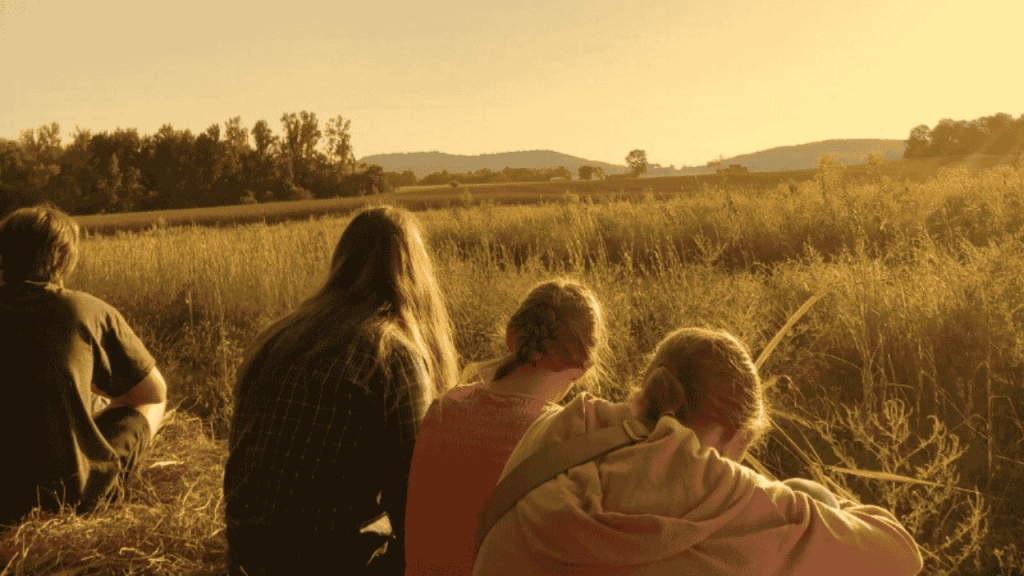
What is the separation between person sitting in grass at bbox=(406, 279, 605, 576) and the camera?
66.0 inches

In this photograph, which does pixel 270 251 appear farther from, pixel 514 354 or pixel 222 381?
pixel 514 354

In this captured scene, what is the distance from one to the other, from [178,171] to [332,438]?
4915cm

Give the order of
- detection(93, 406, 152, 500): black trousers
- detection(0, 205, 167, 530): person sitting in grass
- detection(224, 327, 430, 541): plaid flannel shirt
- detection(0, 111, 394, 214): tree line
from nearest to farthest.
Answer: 1. detection(224, 327, 430, 541): plaid flannel shirt
2. detection(0, 205, 167, 530): person sitting in grass
3. detection(93, 406, 152, 500): black trousers
4. detection(0, 111, 394, 214): tree line

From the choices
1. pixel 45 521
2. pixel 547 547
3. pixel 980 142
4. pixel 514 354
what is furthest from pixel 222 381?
pixel 980 142

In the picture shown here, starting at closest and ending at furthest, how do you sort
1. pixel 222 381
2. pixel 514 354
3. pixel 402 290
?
pixel 514 354 < pixel 402 290 < pixel 222 381

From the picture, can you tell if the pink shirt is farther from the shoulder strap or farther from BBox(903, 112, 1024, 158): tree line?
BBox(903, 112, 1024, 158): tree line

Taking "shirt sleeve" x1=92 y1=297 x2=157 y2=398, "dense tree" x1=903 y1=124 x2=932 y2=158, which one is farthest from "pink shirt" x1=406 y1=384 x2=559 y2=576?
"dense tree" x1=903 y1=124 x2=932 y2=158

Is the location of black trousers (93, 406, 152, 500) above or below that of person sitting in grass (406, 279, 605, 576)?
below

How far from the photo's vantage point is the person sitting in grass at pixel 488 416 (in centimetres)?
168

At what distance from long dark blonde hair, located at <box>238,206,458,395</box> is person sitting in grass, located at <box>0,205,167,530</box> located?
108cm

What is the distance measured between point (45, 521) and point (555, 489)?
2599 mm

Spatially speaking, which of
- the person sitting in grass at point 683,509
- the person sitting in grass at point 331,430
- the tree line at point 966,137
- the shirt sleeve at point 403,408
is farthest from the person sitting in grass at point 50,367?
the tree line at point 966,137

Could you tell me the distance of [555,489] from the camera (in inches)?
48.6

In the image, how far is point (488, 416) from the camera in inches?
66.4
